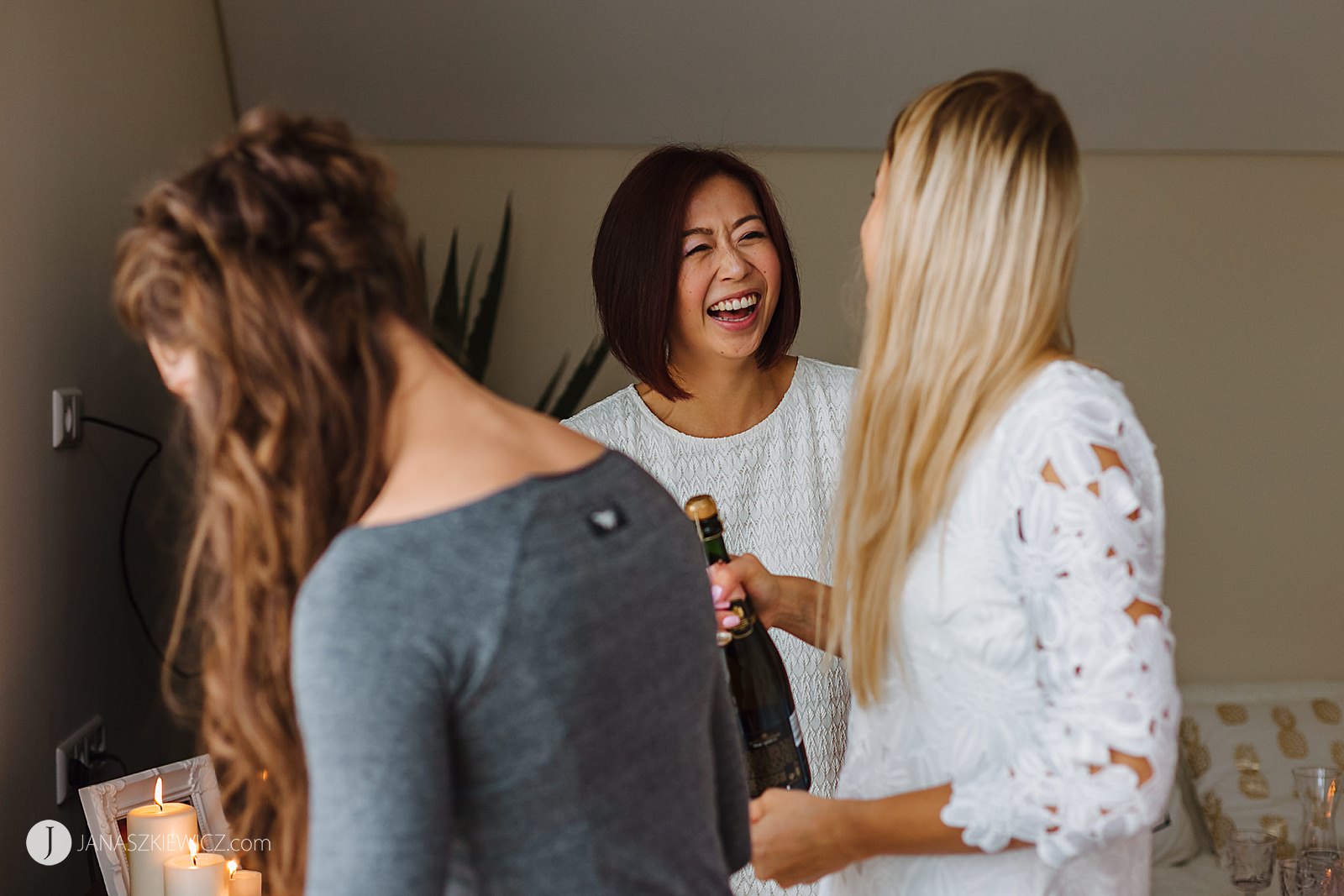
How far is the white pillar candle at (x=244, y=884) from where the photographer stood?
1.36m

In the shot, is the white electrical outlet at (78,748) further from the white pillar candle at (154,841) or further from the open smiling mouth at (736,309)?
the open smiling mouth at (736,309)

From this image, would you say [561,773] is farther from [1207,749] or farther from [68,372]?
[1207,749]

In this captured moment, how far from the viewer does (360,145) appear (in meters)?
0.73

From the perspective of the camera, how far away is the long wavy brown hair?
25.6 inches

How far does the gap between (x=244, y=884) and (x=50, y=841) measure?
0.91ft

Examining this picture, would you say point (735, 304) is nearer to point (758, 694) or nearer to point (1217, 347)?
point (758, 694)

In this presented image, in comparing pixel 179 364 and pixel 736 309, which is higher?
pixel 736 309

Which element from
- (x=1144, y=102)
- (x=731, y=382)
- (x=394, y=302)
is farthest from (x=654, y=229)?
(x=1144, y=102)

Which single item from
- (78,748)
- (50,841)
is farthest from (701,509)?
(78,748)

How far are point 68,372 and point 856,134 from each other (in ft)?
6.25

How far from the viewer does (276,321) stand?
65 cm

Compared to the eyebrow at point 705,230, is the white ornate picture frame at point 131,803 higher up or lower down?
lower down

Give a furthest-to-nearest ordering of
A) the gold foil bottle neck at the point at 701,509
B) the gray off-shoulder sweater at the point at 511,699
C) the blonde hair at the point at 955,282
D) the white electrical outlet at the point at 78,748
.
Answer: the white electrical outlet at the point at 78,748 → the gold foil bottle neck at the point at 701,509 → the blonde hair at the point at 955,282 → the gray off-shoulder sweater at the point at 511,699

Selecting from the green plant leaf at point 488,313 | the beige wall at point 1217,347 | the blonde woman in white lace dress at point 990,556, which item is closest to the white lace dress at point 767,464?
the blonde woman in white lace dress at point 990,556
